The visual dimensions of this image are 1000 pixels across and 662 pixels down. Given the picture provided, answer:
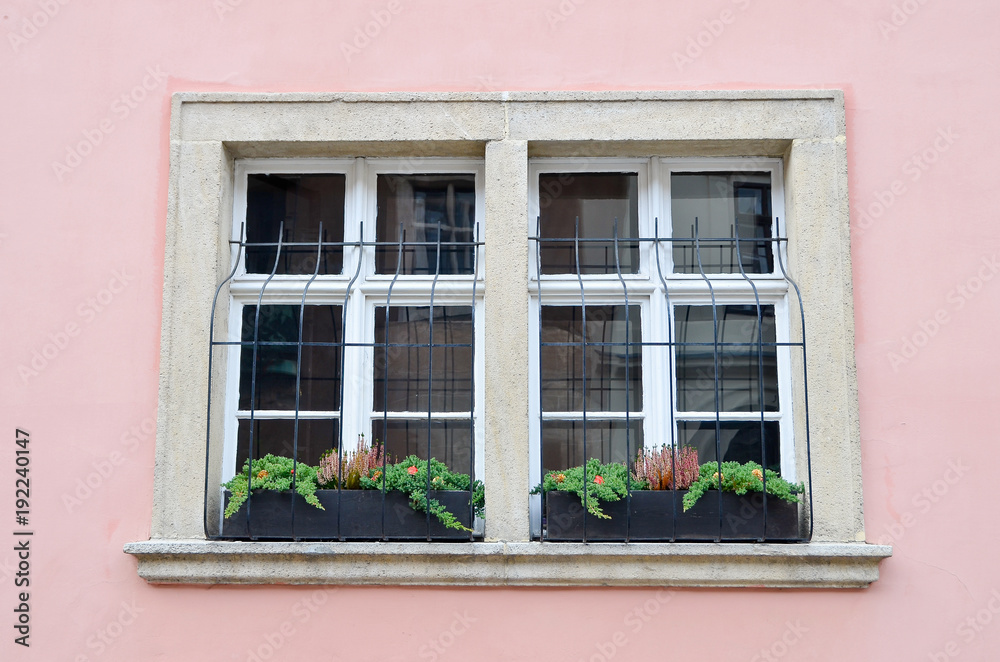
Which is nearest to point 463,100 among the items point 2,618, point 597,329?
point 597,329

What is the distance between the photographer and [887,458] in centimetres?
329

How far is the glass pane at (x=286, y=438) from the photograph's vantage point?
11.6 feet

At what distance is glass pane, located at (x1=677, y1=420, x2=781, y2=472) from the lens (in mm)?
3502

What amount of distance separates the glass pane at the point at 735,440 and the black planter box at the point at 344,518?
1.00 m

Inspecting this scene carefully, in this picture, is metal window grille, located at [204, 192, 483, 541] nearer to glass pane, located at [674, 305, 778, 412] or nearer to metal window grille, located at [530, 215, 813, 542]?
metal window grille, located at [530, 215, 813, 542]

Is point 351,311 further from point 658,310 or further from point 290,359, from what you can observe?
point 658,310

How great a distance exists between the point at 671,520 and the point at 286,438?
65.2 inches
